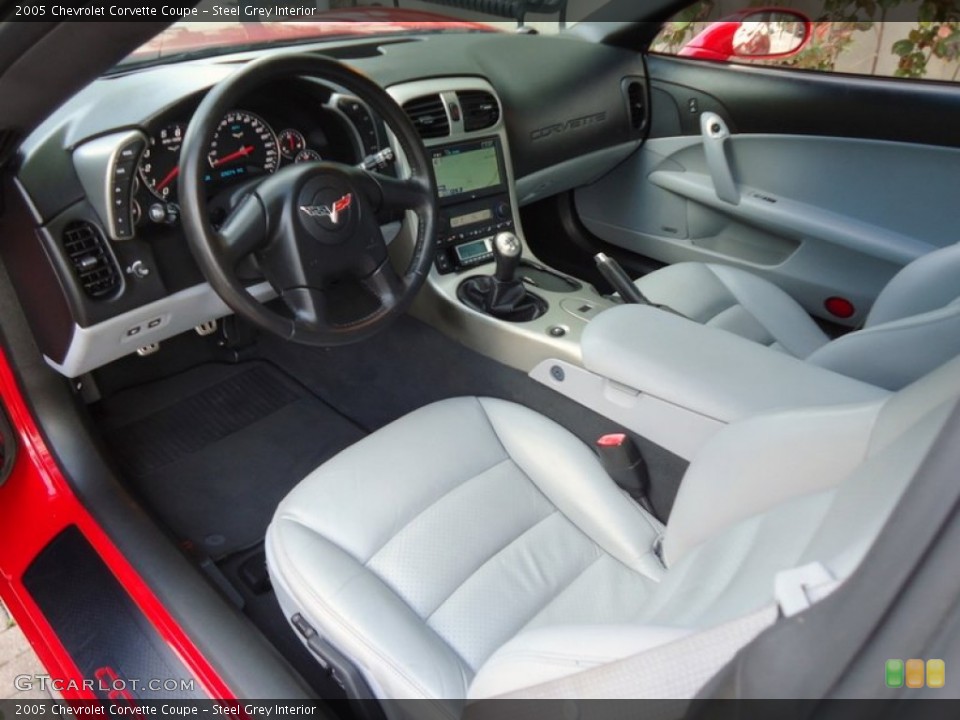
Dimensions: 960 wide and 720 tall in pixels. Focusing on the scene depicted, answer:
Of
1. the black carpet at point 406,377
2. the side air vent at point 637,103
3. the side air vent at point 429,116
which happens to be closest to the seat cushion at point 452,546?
the black carpet at point 406,377

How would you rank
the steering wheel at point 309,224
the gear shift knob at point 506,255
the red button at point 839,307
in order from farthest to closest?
the red button at point 839,307 < the gear shift knob at point 506,255 < the steering wheel at point 309,224

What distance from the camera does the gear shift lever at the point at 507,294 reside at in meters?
1.58

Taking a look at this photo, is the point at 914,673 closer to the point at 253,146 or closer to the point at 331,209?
the point at 331,209

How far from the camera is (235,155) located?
4.49 feet

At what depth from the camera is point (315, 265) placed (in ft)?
4.14

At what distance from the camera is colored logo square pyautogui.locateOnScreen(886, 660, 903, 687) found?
1.66 ft

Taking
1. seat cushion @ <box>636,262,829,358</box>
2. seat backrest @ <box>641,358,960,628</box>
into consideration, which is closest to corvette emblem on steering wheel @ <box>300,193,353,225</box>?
seat backrest @ <box>641,358,960,628</box>

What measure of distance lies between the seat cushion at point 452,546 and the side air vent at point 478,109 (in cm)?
77

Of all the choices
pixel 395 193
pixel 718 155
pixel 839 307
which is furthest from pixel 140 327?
pixel 839 307

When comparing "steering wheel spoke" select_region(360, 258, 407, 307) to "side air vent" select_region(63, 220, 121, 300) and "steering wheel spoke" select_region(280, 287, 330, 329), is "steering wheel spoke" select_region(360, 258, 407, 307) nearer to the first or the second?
"steering wheel spoke" select_region(280, 287, 330, 329)

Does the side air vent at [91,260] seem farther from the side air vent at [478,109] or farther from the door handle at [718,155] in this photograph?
the door handle at [718,155]

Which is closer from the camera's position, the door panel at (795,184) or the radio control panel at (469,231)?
the radio control panel at (469,231)

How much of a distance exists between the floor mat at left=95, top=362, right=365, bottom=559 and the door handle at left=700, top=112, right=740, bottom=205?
1.28 meters

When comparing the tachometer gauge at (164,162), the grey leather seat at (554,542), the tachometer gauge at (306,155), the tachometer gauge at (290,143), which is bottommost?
the grey leather seat at (554,542)
